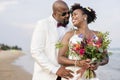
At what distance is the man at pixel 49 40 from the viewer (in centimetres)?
629

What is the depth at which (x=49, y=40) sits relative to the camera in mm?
6340

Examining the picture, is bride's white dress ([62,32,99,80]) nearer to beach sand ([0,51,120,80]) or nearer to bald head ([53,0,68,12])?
bald head ([53,0,68,12])

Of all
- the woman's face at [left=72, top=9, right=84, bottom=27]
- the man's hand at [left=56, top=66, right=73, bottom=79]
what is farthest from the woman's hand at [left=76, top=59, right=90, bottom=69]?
the woman's face at [left=72, top=9, right=84, bottom=27]

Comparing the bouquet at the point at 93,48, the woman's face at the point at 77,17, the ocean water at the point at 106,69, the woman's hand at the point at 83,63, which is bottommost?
the ocean water at the point at 106,69

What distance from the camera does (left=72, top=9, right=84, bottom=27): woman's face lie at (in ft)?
19.9

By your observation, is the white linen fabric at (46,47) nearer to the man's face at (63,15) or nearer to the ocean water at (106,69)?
the man's face at (63,15)

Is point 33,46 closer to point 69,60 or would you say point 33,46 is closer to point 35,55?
point 35,55

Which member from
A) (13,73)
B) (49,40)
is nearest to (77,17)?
(49,40)

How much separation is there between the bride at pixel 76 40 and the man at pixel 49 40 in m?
0.20

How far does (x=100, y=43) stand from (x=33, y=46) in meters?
0.92

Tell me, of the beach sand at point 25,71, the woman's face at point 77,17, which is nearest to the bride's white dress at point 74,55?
the woman's face at point 77,17

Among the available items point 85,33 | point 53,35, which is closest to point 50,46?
point 53,35

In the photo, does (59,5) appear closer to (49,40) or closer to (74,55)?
(49,40)

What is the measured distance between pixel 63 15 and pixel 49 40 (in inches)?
14.8
